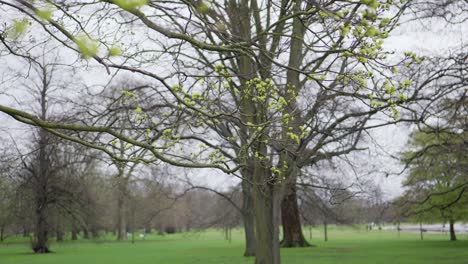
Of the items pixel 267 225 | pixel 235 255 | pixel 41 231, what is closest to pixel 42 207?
pixel 41 231

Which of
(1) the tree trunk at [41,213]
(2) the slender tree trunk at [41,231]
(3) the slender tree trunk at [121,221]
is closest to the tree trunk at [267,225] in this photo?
(1) the tree trunk at [41,213]

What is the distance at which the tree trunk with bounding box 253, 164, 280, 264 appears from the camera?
1293 centimetres

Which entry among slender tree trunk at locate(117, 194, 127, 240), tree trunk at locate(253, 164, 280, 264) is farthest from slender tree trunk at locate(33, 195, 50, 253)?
tree trunk at locate(253, 164, 280, 264)

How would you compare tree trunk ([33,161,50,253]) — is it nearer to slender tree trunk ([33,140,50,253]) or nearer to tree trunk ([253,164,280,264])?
slender tree trunk ([33,140,50,253])

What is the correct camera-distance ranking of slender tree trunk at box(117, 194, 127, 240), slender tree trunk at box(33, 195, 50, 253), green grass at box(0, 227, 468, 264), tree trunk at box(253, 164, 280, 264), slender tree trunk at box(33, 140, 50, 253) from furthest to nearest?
slender tree trunk at box(117, 194, 127, 240), slender tree trunk at box(33, 195, 50, 253), slender tree trunk at box(33, 140, 50, 253), green grass at box(0, 227, 468, 264), tree trunk at box(253, 164, 280, 264)

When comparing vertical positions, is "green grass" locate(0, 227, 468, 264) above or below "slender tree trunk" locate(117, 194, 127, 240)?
below

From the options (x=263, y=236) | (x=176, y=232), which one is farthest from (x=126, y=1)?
(x=176, y=232)

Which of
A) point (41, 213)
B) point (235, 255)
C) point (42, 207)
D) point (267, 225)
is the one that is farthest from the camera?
point (41, 213)

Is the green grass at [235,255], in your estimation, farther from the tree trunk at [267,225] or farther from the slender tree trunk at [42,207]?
the tree trunk at [267,225]

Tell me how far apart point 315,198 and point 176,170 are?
264 inches

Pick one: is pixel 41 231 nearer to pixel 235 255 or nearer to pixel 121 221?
pixel 235 255

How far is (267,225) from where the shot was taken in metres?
13.2

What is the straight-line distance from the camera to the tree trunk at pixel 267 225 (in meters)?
12.9

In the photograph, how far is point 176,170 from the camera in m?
21.3
